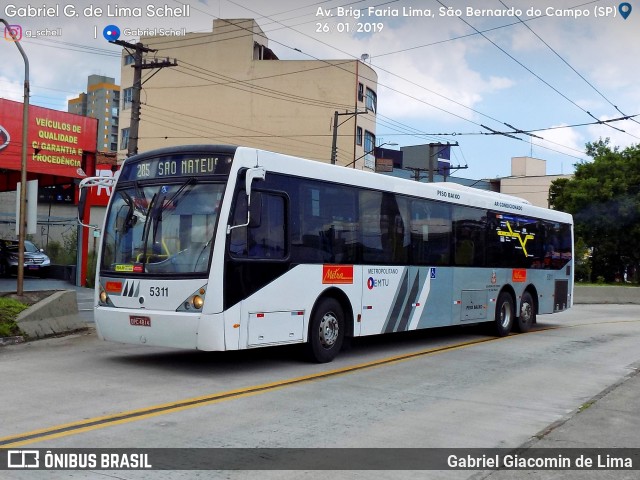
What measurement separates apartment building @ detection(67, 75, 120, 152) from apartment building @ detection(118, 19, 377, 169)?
9096 cm

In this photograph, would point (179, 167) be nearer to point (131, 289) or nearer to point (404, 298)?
point (131, 289)

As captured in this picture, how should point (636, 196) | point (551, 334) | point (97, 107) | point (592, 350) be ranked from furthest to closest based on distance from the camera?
point (97, 107)
point (636, 196)
point (551, 334)
point (592, 350)

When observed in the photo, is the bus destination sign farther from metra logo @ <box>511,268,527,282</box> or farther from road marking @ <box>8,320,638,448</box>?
metra logo @ <box>511,268,527,282</box>

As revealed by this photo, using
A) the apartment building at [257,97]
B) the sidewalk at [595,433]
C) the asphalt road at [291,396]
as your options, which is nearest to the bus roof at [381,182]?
the asphalt road at [291,396]

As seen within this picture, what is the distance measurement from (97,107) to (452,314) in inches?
5538

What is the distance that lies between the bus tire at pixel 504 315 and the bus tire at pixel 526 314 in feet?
1.64

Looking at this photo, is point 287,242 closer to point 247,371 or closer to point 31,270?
point 247,371

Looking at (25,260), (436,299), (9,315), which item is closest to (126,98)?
(25,260)

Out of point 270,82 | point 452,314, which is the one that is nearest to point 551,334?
point 452,314

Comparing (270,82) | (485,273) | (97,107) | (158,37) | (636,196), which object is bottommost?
(485,273)

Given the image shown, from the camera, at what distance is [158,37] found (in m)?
57.5

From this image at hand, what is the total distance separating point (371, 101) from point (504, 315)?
1649 inches

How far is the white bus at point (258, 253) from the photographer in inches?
381

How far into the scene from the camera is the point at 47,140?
78.8 ft
